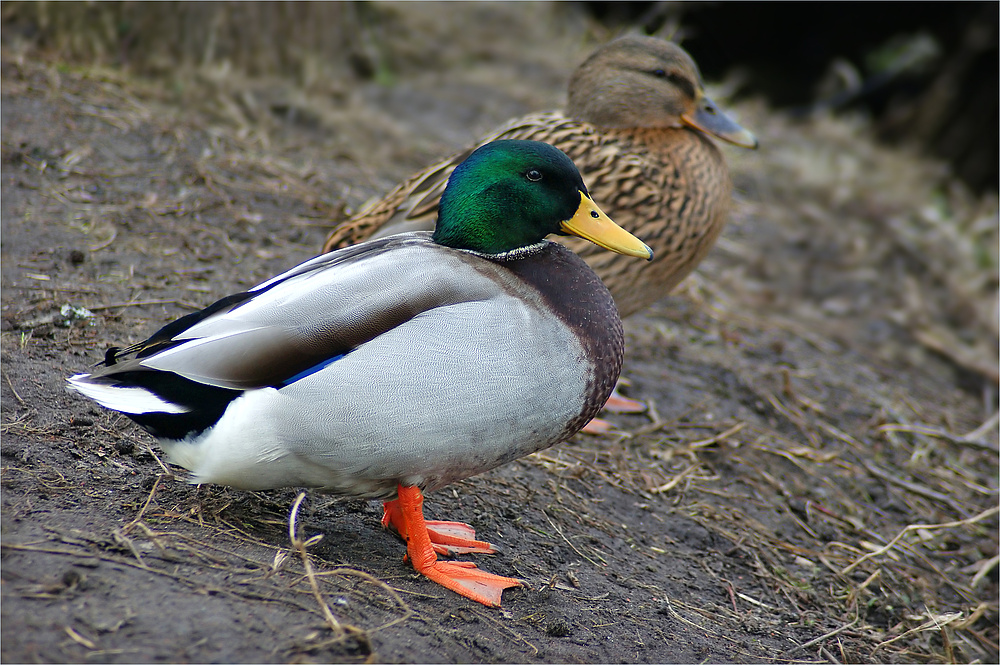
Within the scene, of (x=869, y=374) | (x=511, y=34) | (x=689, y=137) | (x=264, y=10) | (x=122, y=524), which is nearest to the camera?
(x=122, y=524)

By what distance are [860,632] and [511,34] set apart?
22.6ft

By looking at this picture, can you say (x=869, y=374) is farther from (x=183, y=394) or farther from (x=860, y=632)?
(x=183, y=394)

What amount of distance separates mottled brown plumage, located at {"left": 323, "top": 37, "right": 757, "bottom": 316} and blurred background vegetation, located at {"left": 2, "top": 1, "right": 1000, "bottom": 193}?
245 cm

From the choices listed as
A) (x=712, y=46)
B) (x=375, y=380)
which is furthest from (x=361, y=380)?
(x=712, y=46)

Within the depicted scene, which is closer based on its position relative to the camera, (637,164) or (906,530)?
(906,530)

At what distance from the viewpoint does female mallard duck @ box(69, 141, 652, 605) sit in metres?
2.35

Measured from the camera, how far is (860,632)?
3.07 meters

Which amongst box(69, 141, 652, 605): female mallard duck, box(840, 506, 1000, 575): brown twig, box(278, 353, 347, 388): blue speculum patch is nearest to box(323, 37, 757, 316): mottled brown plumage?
box(69, 141, 652, 605): female mallard duck

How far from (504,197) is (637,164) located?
1.38m

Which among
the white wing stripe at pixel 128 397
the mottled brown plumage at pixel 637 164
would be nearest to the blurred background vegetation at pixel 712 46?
the mottled brown plumage at pixel 637 164

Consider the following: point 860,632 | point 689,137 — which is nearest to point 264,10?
point 689,137

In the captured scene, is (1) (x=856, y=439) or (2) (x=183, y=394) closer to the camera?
(2) (x=183, y=394)

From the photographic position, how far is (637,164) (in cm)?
400

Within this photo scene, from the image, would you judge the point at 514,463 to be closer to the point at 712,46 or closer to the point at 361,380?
the point at 361,380
